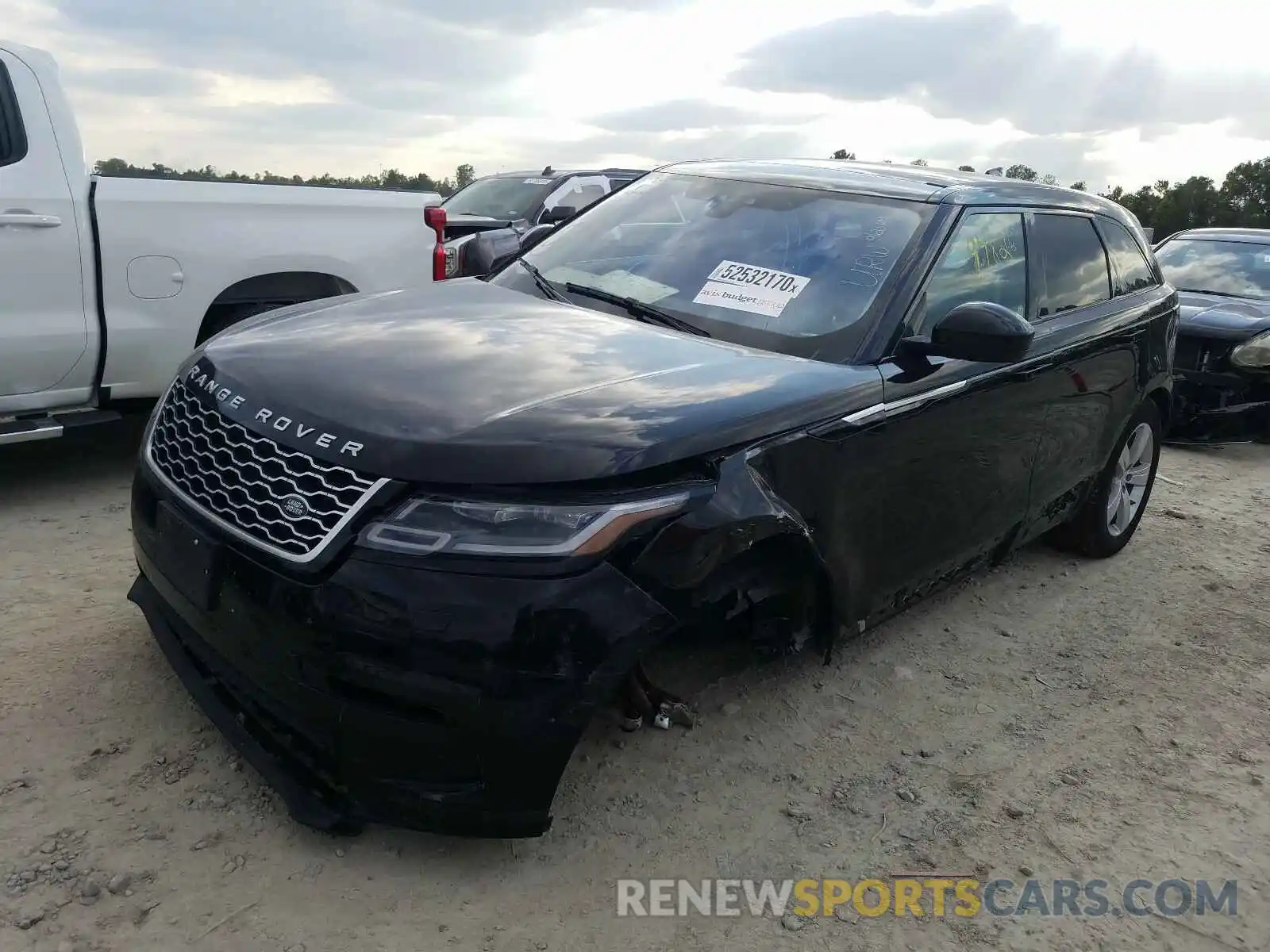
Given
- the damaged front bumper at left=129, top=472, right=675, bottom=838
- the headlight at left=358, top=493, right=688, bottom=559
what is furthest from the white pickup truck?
the headlight at left=358, top=493, right=688, bottom=559

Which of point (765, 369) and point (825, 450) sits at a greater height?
point (765, 369)

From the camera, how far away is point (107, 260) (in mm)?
4512

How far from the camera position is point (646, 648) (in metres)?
2.33

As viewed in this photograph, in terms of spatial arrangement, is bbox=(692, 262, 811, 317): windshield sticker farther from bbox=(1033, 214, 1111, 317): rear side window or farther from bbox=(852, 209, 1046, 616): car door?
bbox=(1033, 214, 1111, 317): rear side window

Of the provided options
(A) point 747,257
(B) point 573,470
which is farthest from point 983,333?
(B) point 573,470

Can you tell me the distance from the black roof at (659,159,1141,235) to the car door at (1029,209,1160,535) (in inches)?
5.5

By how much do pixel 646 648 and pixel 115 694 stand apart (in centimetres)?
173

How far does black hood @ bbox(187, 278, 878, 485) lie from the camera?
227 cm

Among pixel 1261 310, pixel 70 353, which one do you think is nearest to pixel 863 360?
pixel 70 353

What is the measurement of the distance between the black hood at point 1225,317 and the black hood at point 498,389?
592 cm

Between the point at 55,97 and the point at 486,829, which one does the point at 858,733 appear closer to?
the point at 486,829

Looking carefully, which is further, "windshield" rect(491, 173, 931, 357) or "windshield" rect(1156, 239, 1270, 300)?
"windshield" rect(1156, 239, 1270, 300)

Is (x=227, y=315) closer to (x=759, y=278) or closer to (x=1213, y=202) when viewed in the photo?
(x=759, y=278)

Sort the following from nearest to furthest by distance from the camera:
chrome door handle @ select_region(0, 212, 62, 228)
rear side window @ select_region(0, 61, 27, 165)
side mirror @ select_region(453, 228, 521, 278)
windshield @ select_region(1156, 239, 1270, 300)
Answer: chrome door handle @ select_region(0, 212, 62, 228)
rear side window @ select_region(0, 61, 27, 165)
side mirror @ select_region(453, 228, 521, 278)
windshield @ select_region(1156, 239, 1270, 300)
